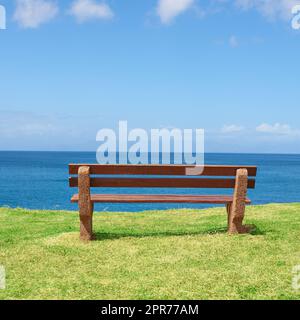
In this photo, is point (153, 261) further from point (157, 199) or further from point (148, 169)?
point (148, 169)

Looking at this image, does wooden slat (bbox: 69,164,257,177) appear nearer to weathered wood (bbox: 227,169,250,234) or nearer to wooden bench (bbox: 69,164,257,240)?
wooden bench (bbox: 69,164,257,240)

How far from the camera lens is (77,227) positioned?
10055 millimetres

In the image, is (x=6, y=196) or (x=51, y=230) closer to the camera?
(x=51, y=230)

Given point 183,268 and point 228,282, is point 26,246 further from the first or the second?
point 228,282

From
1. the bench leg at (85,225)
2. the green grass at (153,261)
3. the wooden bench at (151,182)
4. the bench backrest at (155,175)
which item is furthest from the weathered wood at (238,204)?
the bench leg at (85,225)

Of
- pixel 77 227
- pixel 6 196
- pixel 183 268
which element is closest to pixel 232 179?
pixel 183 268

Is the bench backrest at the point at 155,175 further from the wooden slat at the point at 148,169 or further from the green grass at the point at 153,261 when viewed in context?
the green grass at the point at 153,261

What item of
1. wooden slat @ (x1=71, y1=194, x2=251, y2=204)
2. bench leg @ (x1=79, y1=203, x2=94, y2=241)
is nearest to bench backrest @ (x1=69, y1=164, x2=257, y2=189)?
wooden slat @ (x1=71, y1=194, x2=251, y2=204)

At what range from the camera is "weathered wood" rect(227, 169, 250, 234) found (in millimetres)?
8227

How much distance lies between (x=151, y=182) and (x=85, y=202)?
4.09 ft

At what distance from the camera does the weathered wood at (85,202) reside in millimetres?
8039

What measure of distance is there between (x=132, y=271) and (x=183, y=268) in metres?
0.73

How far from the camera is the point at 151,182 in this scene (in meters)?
8.26

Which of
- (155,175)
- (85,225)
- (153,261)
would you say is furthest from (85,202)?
(153,261)
